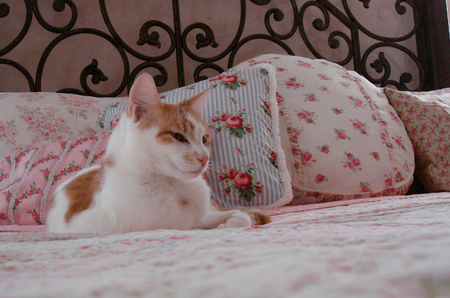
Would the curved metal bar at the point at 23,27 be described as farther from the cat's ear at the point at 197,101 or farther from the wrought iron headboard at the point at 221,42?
the cat's ear at the point at 197,101

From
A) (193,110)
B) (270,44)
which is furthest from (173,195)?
(270,44)

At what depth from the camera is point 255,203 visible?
3.45ft

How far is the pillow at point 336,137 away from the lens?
1189mm

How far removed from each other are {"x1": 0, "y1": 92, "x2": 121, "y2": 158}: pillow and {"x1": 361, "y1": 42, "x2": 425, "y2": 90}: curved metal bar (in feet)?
5.49

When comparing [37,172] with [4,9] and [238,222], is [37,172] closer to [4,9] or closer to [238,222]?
[238,222]

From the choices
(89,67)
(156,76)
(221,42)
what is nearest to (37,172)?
(89,67)

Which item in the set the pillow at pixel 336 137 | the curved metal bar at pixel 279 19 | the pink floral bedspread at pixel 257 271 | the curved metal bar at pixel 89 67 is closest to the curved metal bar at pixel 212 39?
the curved metal bar at pixel 279 19

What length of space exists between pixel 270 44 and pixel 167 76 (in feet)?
2.36

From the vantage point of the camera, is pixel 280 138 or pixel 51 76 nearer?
pixel 280 138

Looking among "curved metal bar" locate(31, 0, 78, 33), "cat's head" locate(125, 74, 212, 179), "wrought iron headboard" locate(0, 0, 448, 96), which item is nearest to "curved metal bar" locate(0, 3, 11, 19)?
"wrought iron headboard" locate(0, 0, 448, 96)

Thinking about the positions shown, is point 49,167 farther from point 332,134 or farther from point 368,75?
point 368,75

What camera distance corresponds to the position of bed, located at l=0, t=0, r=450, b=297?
20 centimetres

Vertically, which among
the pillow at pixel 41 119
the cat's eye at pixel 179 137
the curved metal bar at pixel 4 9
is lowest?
the cat's eye at pixel 179 137

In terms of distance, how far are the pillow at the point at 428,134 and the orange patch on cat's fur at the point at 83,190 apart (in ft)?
4.16
